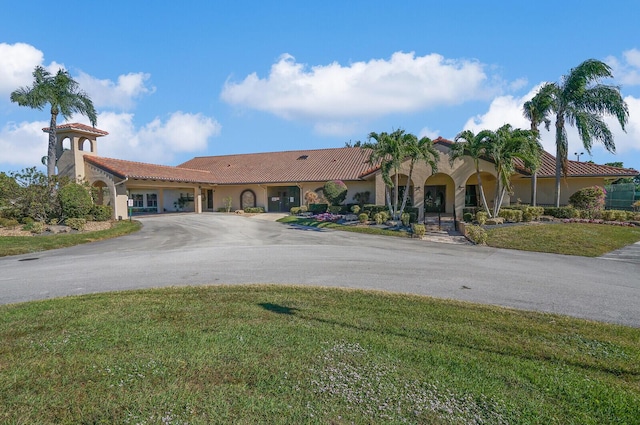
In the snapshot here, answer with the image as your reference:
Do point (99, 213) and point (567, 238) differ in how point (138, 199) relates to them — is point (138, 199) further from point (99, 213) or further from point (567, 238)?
point (567, 238)

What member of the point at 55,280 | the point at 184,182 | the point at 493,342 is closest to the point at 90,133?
the point at 184,182

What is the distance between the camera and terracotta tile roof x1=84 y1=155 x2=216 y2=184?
25438mm

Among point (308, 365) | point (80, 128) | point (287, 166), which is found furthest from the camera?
point (287, 166)

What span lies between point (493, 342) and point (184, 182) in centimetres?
2954

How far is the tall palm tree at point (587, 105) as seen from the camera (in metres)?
20.4

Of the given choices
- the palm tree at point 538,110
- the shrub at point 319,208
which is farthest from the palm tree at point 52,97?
the palm tree at point 538,110

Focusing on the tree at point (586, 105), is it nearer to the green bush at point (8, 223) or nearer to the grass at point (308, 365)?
the grass at point (308, 365)

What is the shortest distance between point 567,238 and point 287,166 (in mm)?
24157

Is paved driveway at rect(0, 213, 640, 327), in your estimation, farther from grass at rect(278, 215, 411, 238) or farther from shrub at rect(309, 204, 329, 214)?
shrub at rect(309, 204, 329, 214)

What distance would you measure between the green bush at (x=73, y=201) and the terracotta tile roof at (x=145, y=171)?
476cm

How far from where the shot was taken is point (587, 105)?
21.0m

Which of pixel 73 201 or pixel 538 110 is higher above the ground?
→ pixel 538 110

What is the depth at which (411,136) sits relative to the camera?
20422 mm

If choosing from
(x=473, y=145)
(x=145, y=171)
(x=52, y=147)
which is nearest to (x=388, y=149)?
(x=473, y=145)
